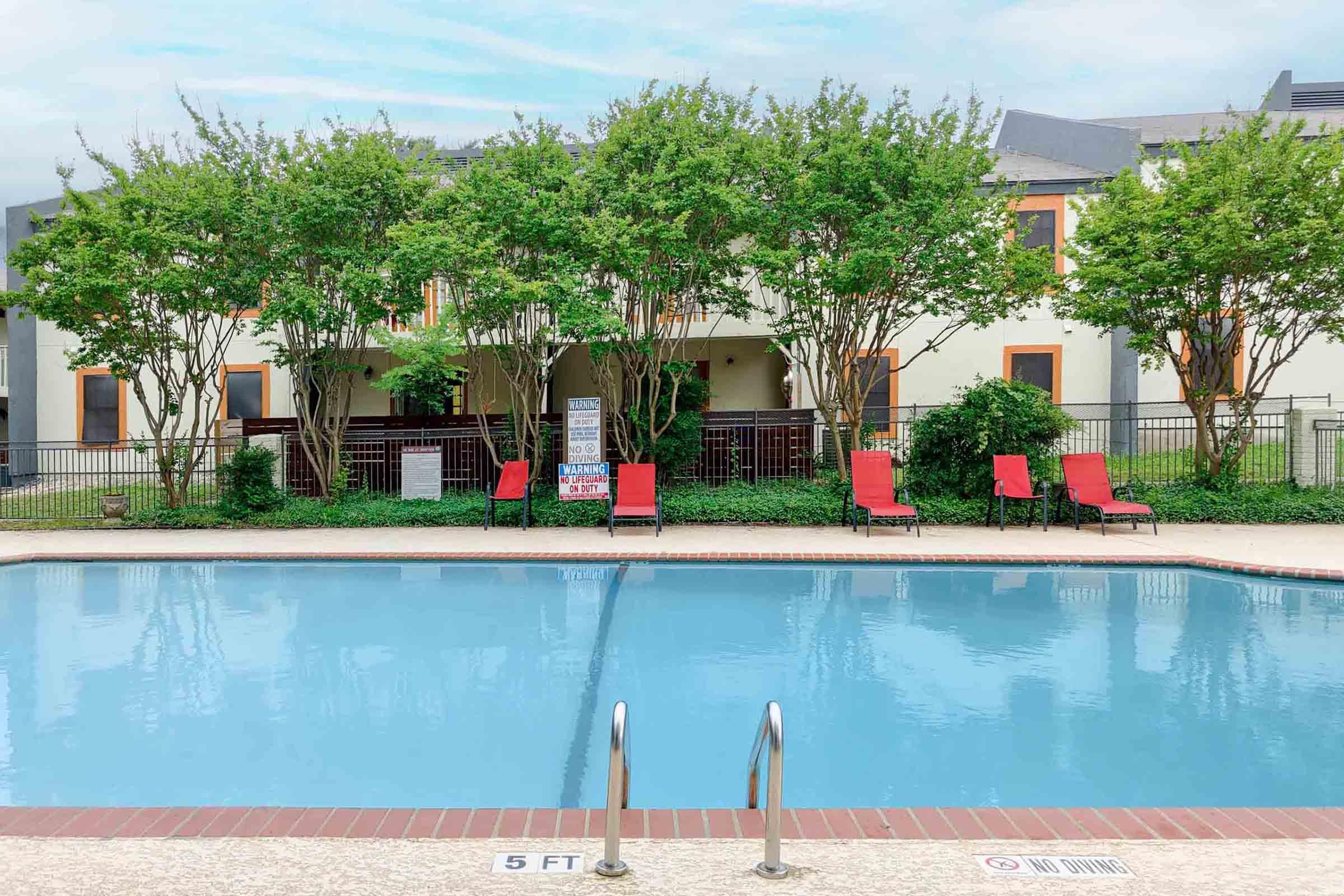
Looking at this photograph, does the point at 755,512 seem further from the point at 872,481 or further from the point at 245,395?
the point at 245,395

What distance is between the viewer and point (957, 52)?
51.7ft

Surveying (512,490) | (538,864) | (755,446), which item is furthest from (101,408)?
(538,864)

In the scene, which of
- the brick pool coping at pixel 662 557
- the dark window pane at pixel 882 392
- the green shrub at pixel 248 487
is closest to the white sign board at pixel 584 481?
the brick pool coping at pixel 662 557

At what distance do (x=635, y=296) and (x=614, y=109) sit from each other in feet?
9.29

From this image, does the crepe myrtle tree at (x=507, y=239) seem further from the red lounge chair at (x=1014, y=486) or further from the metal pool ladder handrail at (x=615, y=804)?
the metal pool ladder handrail at (x=615, y=804)

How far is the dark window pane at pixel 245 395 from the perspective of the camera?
21328mm

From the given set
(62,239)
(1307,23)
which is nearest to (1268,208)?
(62,239)

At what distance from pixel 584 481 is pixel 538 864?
412 inches

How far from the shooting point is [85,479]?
1727 centimetres

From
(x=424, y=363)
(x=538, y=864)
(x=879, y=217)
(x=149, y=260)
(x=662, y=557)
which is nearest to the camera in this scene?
(x=538, y=864)

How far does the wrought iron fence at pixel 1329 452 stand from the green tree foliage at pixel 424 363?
14.5m

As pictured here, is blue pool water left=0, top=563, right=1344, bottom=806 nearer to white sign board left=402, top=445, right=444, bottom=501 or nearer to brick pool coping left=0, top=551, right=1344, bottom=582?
brick pool coping left=0, top=551, right=1344, bottom=582

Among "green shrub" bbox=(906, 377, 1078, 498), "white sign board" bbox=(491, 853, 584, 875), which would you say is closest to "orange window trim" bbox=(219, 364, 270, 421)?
"green shrub" bbox=(906, 377, 1078, 498)

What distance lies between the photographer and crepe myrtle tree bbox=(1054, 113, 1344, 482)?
12.4 metres
